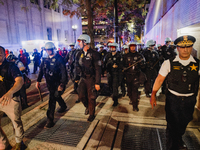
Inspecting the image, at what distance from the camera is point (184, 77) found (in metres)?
2.46

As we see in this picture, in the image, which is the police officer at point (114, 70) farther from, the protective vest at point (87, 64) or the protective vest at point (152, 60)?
the protective vest at point (152, 60)

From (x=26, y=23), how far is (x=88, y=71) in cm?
2318

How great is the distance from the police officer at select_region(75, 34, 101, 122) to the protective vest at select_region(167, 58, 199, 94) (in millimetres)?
1903

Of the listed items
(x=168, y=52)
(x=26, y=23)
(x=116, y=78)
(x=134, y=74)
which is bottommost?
(x=116, y=78)

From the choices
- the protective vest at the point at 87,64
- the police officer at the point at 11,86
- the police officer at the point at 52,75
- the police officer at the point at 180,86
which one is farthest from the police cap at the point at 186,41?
the police officer at the point at 11,86

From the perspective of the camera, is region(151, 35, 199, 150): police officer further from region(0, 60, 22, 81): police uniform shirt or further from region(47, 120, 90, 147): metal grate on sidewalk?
region(0, 60, 22, 81): police uniform shirt

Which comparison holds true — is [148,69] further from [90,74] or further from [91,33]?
[91,33]

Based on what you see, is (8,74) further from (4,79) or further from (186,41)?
(186,41)

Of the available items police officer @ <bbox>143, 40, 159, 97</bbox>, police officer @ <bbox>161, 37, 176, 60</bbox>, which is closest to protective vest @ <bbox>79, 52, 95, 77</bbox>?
police officer @ <bbox>143, 40, 159, 97</bbox>

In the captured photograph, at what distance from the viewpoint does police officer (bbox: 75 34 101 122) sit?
12.8 feet

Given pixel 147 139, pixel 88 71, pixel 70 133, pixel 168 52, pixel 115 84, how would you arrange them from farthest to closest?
pixel 168 52
pixel 115 84
pixel 88 71
pixel 70 133
pixel 147 139

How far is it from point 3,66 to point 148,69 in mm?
4966

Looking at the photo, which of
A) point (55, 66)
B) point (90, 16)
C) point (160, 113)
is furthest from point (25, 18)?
point (160, 113)

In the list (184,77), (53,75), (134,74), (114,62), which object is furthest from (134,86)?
(53,75)
